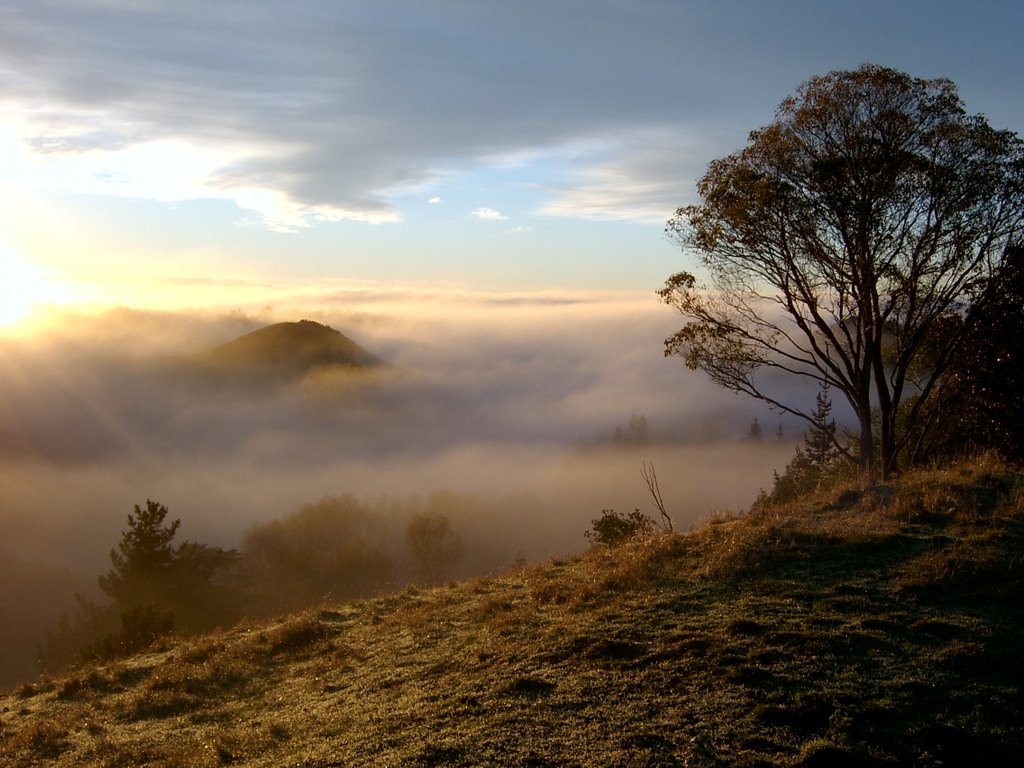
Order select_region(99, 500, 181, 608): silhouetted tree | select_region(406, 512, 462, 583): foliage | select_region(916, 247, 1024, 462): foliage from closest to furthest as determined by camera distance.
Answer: select_region(916, 247, 1024, 462): foliage
select_region(99, 500, 181, 608): silhouetted tree
select_region(406, 512, 462, 583): foliage

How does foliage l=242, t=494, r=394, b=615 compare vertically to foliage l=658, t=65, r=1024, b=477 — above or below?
below

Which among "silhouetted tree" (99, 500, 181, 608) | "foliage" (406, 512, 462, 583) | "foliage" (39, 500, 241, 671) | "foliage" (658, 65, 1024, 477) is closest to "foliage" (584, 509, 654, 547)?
"foliage" (658, 65, 1024, 477)

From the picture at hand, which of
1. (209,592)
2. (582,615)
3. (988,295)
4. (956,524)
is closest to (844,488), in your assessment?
(956,524)

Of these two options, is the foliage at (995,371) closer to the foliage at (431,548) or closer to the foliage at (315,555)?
the foliage at (315,555)

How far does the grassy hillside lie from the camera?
21.3 ft

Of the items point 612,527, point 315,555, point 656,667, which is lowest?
point 315,555

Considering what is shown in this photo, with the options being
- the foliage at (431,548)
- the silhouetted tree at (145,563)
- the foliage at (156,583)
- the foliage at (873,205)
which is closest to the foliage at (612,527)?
the foliage at (873,205)

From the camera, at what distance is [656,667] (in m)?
7.84

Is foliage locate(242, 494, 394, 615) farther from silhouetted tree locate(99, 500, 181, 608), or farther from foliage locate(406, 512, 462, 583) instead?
silhouetted tree locate(99, 500, 181, 608)

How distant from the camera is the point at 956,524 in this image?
37.9ft

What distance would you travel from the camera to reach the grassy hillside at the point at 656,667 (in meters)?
6.49

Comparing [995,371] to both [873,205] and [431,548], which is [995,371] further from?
[431,548]

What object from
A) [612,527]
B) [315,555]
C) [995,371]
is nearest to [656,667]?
[995,371]

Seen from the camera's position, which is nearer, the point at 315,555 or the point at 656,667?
the point at 656,667
